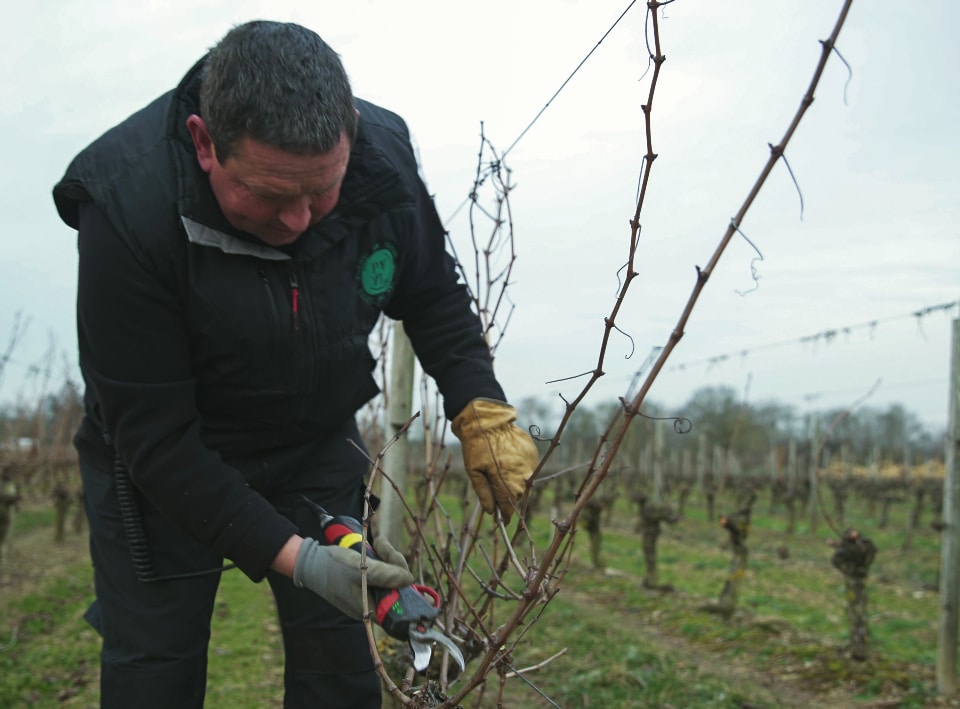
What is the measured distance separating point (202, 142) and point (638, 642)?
564 centimetres

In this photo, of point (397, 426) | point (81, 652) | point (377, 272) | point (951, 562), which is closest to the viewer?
point (377, 272)

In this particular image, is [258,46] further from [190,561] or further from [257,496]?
[190,561]

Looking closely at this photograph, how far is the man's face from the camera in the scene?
1.70 meters

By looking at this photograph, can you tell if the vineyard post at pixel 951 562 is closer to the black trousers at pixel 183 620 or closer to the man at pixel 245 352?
the man at pixel 245 352

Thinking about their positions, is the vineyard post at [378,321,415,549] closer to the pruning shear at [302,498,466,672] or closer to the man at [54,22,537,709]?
the man at [54,22,537,709]

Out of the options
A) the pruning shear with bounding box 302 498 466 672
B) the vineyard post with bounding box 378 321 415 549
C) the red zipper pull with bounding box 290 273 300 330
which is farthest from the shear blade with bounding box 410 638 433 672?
the vineyard post with bounding box 378 321 415 549

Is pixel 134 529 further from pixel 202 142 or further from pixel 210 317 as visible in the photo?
pixel 202 142

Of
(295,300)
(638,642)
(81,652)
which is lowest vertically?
(81,652)

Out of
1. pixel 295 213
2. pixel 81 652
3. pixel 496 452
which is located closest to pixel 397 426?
pixel 496 452

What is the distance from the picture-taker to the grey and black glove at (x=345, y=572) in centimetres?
170

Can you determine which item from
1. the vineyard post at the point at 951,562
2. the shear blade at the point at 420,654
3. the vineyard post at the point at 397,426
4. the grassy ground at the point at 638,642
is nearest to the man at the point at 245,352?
the shear blade at the point at 420,654

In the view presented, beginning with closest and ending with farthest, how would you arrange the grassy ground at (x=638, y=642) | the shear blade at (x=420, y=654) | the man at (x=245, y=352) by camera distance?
the shear blade at (x=420, y=654) < the man at (x=245, y=352) < the grassy ground at (x=638, y=642)

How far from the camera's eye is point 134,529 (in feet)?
6.64

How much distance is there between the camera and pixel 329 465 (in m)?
2.27
